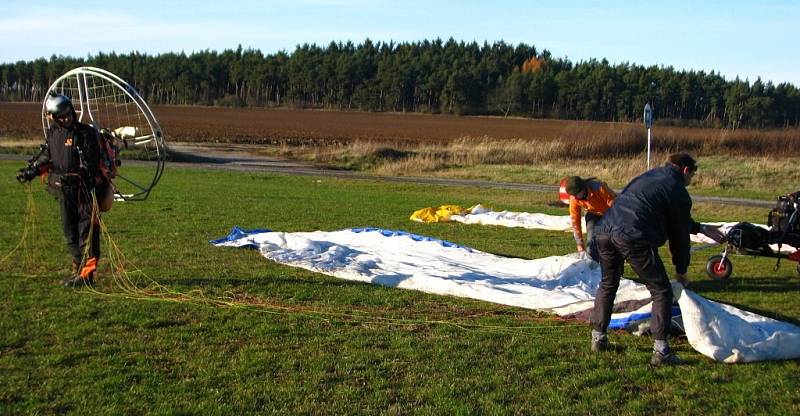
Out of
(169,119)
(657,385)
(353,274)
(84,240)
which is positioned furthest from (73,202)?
(169,119)

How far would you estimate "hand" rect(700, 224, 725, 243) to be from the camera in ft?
36.8

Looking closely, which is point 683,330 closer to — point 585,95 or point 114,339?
point 114,339

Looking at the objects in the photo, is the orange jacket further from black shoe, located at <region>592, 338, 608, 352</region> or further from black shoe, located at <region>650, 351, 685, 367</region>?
black shoe, located at <region>650, 351, 685, 367</region>

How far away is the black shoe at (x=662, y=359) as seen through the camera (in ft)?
22.5

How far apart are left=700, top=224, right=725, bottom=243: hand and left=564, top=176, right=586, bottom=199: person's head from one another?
92.8 inches

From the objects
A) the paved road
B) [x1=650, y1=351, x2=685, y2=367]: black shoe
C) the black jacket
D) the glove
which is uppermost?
the black jacket

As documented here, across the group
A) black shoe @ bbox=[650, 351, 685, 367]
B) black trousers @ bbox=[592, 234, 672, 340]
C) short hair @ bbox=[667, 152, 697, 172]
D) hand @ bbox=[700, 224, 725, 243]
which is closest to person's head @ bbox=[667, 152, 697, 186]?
short hair @ bbox=[667, 152, 697, 172]

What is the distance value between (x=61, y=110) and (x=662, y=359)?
682cm

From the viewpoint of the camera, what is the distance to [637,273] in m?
6.89

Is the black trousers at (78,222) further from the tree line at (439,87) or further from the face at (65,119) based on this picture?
the tree line at (439,87)

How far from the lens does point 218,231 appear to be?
14641 mm

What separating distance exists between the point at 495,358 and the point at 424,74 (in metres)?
115

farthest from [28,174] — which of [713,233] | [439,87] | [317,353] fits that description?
[439,87]

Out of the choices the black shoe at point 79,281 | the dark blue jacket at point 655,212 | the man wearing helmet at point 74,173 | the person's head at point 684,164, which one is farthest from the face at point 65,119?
the person's head at point 684,164
